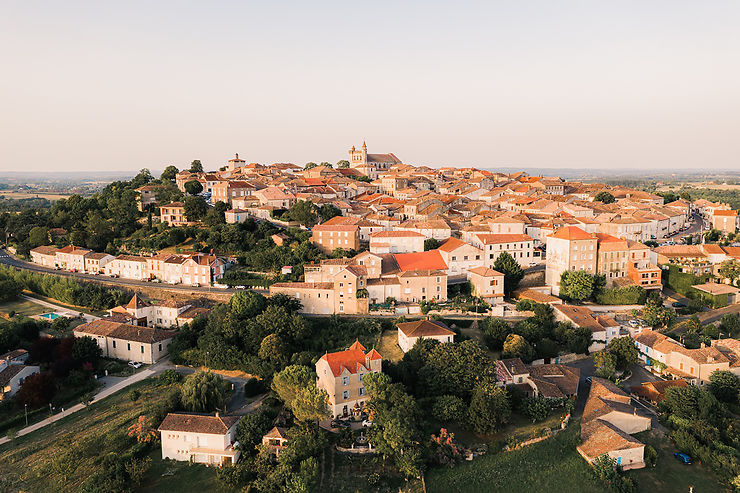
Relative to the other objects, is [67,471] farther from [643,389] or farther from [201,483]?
[643,389]

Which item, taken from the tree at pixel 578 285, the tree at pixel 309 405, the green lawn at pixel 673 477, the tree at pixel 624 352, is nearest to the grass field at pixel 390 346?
the tree at pixel 309 405

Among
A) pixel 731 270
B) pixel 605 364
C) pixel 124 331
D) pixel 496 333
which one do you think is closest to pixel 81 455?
pixel 124 331

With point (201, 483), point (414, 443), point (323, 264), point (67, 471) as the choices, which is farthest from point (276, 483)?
point (323, 264)

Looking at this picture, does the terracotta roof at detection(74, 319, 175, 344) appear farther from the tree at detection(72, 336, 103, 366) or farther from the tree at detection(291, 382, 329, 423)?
the tree at detection(291, 382, 329, 423)

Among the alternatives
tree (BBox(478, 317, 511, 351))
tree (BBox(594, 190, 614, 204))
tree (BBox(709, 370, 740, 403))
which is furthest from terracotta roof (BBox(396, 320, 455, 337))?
tree (BBox(594, 190, 614, 204))

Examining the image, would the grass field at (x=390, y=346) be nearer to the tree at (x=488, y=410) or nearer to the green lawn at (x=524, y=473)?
the tree at (x=488, y=410)

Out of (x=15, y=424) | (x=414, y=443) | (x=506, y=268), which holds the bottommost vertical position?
(x=15, y=424)

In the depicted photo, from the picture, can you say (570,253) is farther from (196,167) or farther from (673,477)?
(196,167)
